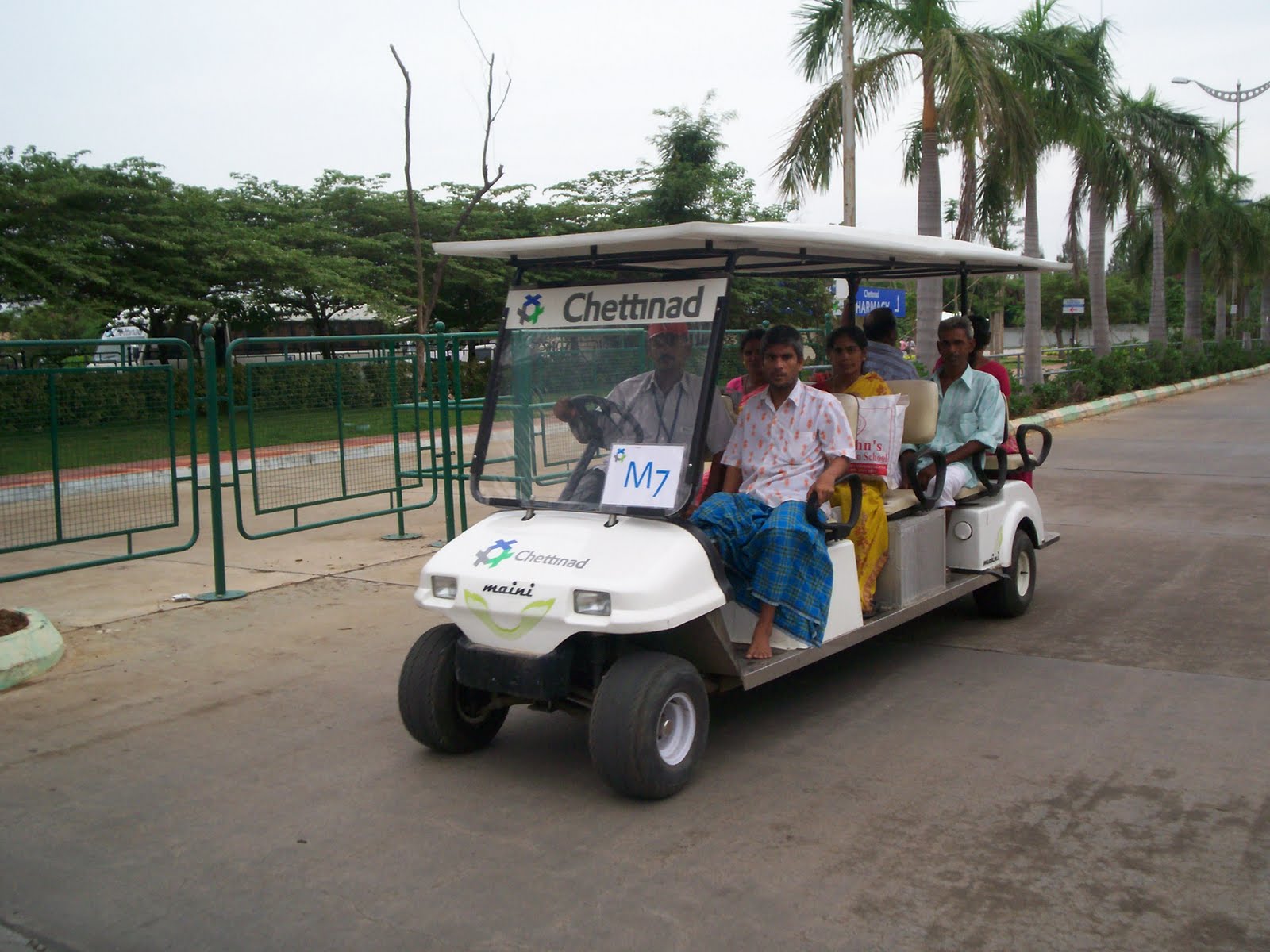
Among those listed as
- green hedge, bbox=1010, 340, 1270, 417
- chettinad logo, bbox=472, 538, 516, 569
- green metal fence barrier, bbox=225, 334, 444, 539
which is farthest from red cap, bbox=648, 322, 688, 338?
green hedge, bbox=1010, 340, 1270, 417

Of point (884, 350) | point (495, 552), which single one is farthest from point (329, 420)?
point (495, 552)

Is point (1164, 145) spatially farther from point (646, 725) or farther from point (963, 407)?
point (646, 725)

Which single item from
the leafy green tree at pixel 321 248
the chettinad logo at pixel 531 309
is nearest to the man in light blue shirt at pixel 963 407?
the chettinad logo at pixel 531 309

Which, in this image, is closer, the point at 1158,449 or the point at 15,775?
the point at 15,775

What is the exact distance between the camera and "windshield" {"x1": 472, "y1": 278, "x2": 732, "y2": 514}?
4.64 meters

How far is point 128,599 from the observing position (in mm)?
7691

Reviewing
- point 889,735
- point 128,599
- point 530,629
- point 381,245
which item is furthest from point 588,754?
point 381,245

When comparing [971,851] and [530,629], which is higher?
[530,629]

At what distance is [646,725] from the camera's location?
161 inches

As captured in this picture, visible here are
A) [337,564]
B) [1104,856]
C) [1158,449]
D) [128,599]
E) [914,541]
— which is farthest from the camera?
[1158,449]

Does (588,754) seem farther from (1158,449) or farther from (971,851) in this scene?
(1158,449)

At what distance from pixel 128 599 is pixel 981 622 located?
17.5 feet

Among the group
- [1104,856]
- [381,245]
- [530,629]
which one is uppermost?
[381,245]

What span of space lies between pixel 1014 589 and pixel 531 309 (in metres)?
3.40
